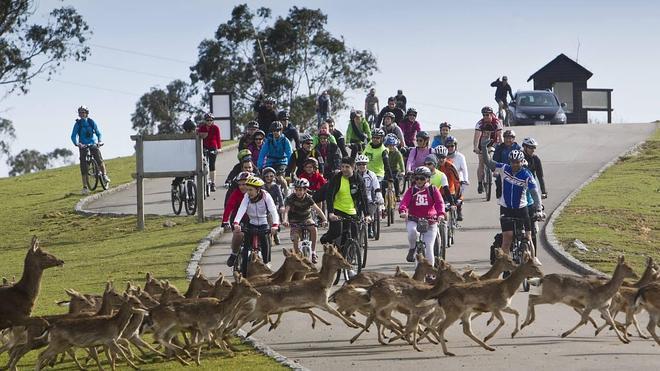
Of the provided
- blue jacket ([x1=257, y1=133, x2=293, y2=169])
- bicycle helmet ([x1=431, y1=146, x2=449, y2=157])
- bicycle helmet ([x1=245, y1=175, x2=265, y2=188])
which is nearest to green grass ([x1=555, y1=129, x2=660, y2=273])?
bicycle helmet ([x1=431, y1=146, x2=449, y2=157])

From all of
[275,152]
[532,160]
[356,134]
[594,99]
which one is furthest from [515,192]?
[594,99]

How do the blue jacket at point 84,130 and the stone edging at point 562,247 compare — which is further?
the blue jacket at point 84,130

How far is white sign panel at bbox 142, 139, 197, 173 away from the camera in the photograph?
34.5 meters

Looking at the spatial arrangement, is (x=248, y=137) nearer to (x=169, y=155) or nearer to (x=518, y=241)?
(x=169, y=155)

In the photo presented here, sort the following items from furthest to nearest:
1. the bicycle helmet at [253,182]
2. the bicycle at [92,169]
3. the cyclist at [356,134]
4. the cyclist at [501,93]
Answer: the cyclist at [501,93]
the bicycle at [92,169]
the cyclist at [356,134]
the bicycle helmet at [253,182]

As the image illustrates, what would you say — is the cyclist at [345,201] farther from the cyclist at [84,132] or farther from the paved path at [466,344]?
the cyclist at [84,132]

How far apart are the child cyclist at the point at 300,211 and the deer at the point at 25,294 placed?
6279 millimetres

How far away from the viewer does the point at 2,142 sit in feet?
257

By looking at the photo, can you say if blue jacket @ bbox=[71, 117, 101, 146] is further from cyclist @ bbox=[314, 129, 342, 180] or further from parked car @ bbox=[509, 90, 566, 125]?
parked car @ bbox=[509, 90, 566, 125]

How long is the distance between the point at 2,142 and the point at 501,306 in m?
63.7

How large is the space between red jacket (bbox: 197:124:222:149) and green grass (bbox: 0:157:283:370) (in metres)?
2.12

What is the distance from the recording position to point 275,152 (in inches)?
1194

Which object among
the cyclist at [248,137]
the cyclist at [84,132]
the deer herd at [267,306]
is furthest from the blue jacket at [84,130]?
the deer herd at [267,306]

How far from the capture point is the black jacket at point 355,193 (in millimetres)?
24075
